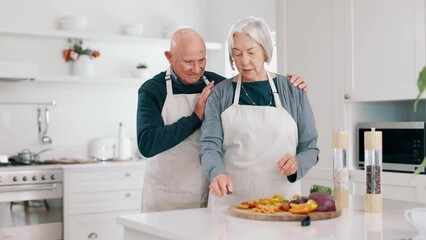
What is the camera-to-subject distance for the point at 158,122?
2879 mm

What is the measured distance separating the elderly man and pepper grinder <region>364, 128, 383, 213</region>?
0.76 meters

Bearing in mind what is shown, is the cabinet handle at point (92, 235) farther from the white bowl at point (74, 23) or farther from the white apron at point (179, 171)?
the white apron at point (179, 171)

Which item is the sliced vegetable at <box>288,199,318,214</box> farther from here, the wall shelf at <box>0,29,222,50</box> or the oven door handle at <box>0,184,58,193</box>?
the wall shelf at <box>0,29,222,50</box>

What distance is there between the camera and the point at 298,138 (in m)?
2.74

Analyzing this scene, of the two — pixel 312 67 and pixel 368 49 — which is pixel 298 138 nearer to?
pixel 368 49

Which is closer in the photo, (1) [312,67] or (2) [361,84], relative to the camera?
(2) [361,84]

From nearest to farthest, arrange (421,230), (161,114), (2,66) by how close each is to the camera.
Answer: (421,230) → (161,114) → (2,66)

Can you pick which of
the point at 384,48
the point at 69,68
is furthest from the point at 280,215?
the point at 69,68

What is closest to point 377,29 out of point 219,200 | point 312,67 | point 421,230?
point 312,67

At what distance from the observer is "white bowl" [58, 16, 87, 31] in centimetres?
563

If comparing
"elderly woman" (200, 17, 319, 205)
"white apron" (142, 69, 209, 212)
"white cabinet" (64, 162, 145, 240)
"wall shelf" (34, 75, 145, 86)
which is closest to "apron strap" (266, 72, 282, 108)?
"elderly woman" (200, 17, 319, 205)

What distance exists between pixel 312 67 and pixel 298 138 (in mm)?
1865

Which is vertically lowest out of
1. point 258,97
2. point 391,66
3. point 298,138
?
point 298,138

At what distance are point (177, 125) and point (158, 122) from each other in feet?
0.34
